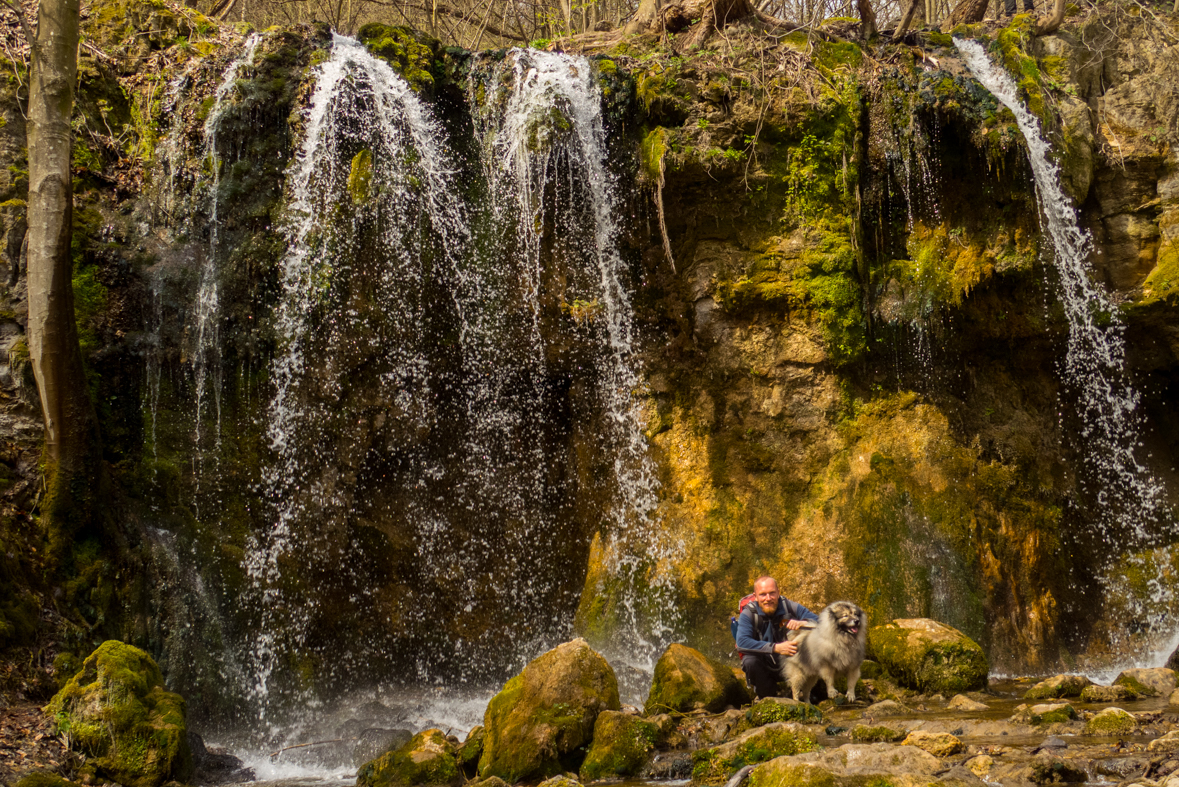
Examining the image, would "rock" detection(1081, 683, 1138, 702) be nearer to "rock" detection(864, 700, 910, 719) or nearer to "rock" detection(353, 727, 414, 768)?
"rock" detection(864, 700, 910, 719)

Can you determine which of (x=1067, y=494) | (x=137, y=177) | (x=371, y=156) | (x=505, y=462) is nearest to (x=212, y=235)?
(x=137, y=177)

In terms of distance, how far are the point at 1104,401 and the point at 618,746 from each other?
8560 millimetres

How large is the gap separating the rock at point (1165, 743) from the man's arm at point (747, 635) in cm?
252

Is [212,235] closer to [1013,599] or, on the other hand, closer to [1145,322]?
[1013,599]

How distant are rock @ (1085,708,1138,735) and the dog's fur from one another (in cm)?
152

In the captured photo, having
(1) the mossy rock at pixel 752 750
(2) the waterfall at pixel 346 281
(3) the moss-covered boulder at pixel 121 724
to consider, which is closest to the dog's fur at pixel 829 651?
(1) the mossy rock at pixel 752 750

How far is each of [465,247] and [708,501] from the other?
411 centimetres

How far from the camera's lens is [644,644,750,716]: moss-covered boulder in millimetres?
6160

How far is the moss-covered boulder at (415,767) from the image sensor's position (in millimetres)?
5367

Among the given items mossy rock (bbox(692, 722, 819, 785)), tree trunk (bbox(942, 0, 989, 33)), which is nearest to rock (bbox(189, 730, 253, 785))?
mossy rock (bbox(692, 722, 819, 785))

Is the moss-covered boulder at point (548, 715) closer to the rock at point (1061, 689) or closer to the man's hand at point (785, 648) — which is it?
the man's hand at point (785, 648)

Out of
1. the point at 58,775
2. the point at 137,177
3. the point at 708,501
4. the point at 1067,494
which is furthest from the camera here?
the point at 1067,494

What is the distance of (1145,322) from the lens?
33.8 feet

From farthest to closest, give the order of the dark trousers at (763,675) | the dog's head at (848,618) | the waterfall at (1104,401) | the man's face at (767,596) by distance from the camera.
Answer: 1. the waterfall at (1104,401)
2. the dark trousers at (763,675)
3. the man's face at (767,596)
4. the dog's head at (848,618)
